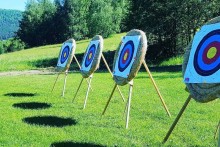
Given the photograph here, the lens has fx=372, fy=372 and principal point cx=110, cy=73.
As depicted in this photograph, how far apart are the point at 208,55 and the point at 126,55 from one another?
7.91ft

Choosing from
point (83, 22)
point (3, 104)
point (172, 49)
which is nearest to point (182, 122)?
point (3, 104)

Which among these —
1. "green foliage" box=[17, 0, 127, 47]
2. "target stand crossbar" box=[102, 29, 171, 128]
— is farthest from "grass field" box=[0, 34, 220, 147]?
"green foliage" box=[17, 0, 127, 47]

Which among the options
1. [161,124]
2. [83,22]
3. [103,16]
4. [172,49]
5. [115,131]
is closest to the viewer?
[115,131]

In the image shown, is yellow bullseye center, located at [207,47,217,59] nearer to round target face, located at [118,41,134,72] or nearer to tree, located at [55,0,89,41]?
round target face, located at [118,41,134,72]

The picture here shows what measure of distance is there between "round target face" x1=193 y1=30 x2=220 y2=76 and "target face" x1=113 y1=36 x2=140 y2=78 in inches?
64.2

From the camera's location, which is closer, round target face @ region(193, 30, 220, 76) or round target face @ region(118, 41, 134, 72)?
round target face @ region(193, 30, 220, 76)

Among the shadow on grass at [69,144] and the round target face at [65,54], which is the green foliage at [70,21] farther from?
the shadow on grass at [69,144]

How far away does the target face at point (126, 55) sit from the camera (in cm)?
701

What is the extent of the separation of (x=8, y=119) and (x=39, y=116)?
2.09 feet

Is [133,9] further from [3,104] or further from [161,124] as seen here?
[161,124]

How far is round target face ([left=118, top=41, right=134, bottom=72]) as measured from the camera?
7.20m

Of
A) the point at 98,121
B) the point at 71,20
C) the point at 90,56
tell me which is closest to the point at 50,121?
the point at 98,121

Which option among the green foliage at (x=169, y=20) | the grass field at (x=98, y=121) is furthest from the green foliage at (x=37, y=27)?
the grass field at (x=98, y=121)

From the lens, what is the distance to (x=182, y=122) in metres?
7.12
